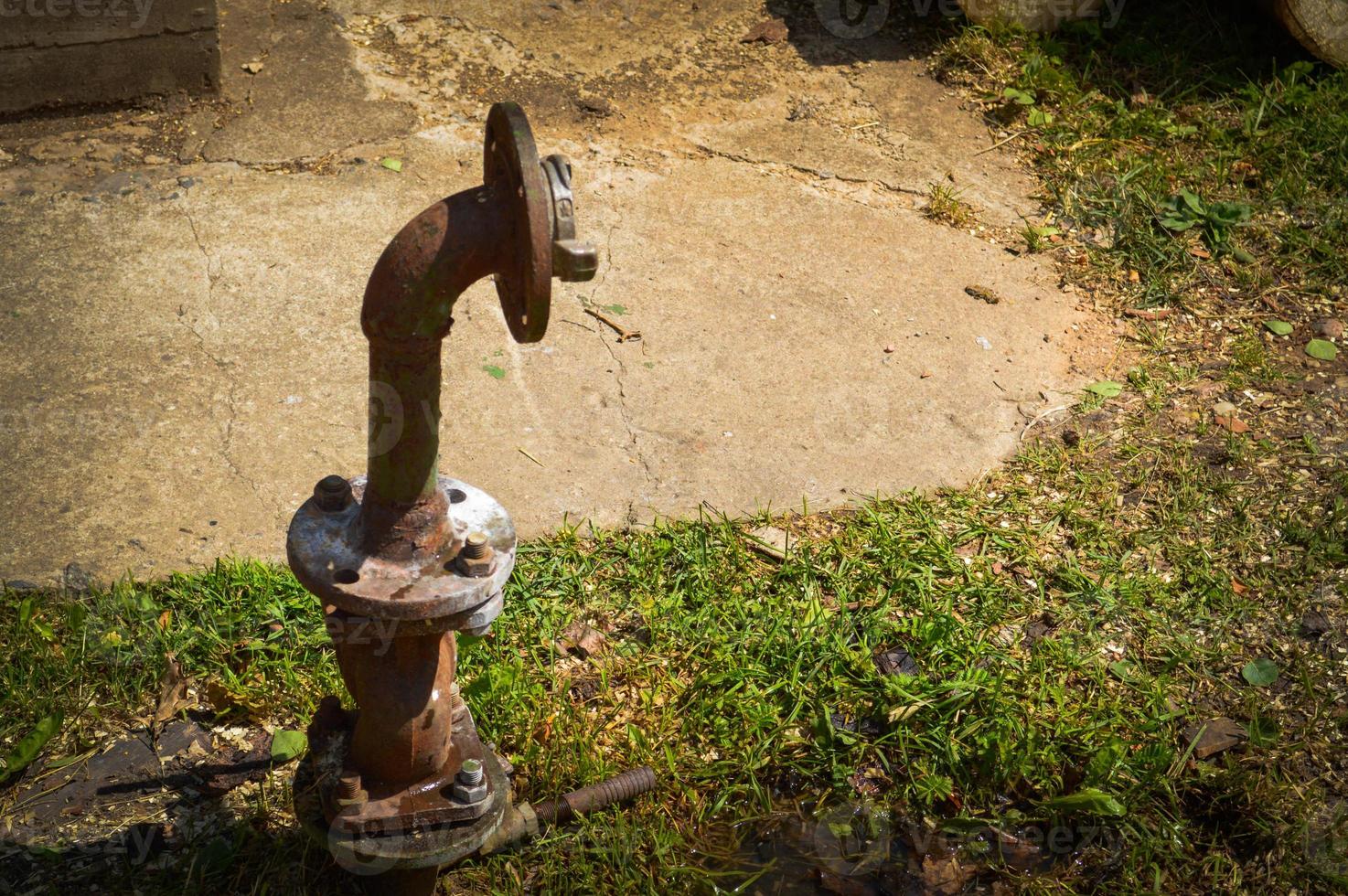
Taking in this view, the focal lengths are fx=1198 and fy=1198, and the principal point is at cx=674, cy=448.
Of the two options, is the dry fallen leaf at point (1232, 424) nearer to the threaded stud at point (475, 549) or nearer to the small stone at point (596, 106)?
the small stone at point (596, 106)

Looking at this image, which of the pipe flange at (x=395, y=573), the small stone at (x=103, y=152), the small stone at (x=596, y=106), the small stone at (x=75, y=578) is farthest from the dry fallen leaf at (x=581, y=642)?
the small stone at (x=103, y=152)

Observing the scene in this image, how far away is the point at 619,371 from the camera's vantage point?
332 cm

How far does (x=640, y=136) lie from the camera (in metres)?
4.21

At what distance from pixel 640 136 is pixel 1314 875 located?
9.92 feet

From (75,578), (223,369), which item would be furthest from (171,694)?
(223,369)

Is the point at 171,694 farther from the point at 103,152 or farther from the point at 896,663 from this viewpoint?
the point at 103,152

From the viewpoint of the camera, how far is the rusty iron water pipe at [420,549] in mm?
1468

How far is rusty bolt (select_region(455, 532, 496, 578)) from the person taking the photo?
1656mm

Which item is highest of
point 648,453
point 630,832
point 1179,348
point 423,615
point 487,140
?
point 487,140

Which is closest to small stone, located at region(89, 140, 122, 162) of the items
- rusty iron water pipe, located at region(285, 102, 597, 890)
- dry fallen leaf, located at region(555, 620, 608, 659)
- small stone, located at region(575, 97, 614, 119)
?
small stone, located at region(575, 97, 614, 119)

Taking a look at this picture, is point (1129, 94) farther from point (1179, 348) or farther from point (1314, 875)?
point (1314, 875)

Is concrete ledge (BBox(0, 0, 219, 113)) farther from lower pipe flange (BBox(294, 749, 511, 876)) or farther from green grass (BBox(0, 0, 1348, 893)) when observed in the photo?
lower pipe flange (BBox(294, 749, 511, 876))

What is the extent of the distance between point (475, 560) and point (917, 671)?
131cm

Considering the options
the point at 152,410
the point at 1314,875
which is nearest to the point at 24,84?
the point at 152,410
